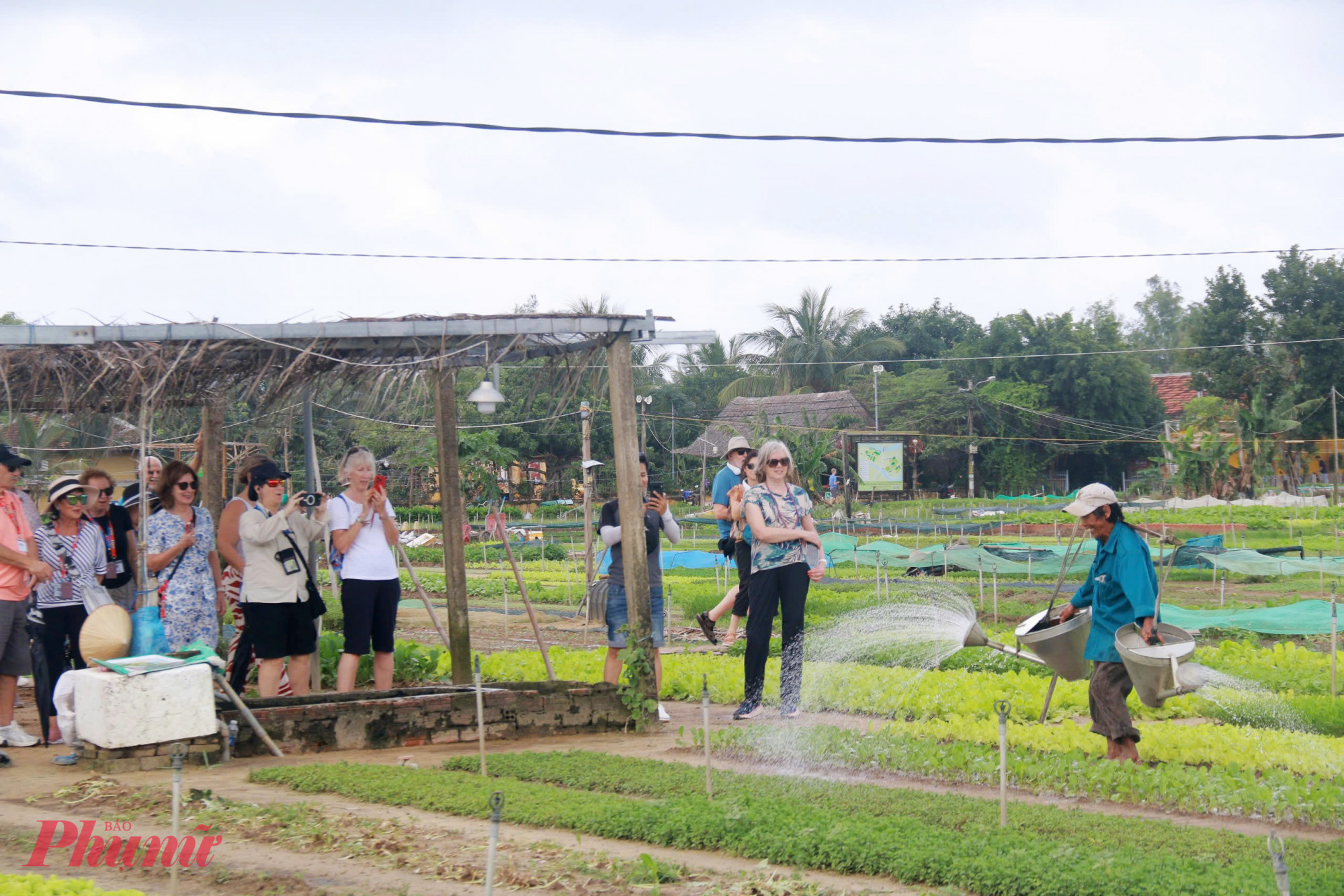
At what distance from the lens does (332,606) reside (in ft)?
61.2

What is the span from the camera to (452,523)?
986 cm

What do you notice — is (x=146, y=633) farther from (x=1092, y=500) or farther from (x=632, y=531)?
(x=1092, y=500)

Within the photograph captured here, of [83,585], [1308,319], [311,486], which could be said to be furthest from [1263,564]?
[1308,319]

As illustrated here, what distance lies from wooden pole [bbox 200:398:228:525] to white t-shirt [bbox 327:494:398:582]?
2996 millimetres

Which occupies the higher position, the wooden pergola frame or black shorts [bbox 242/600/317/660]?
the wooden pergola frame

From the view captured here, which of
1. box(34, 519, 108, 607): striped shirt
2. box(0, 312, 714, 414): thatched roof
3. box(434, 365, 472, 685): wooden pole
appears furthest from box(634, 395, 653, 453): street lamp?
box(34, 519, 108, 607): striped shirt

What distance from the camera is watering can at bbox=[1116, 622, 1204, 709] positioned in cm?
711

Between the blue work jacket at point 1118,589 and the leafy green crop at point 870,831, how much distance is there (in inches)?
62.3

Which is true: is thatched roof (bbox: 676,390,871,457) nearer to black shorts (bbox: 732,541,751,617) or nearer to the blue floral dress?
black shorts (bbox: 732,541,751,617)

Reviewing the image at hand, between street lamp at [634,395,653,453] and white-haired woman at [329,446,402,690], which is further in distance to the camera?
street lamp at [634,395,653,453]

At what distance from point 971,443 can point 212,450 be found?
1717 inches

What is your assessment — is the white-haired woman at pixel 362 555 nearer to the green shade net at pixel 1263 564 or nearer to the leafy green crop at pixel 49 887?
the leafy green crop at pixel 49 887

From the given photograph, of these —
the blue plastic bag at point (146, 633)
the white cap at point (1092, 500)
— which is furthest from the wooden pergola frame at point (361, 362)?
the white cap at point (1092, 500)

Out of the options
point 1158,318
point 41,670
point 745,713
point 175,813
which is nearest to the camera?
point 175,813
